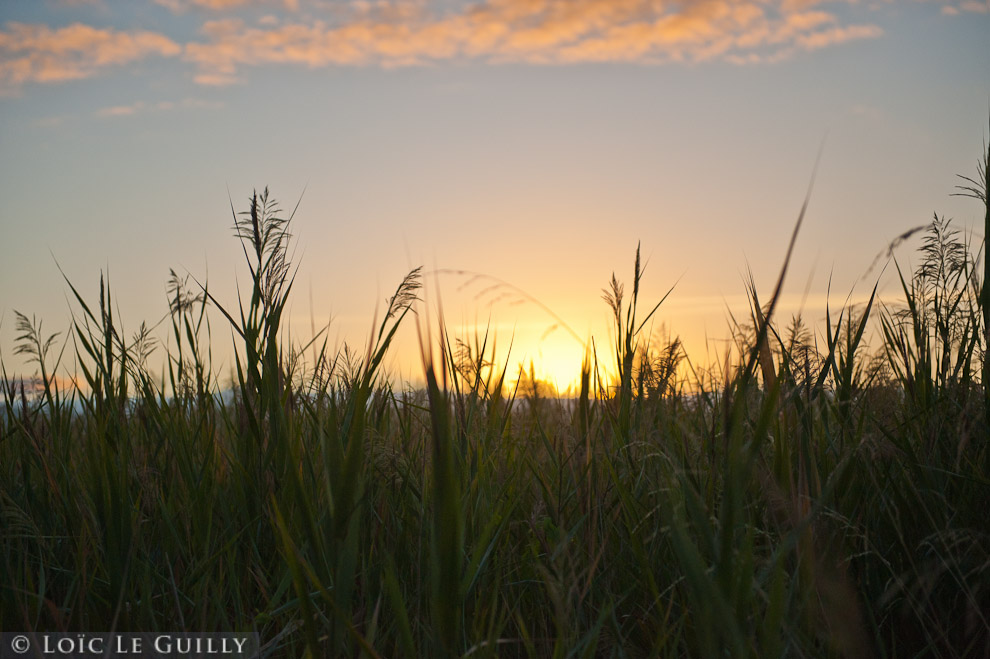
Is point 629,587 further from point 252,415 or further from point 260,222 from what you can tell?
point 260,222

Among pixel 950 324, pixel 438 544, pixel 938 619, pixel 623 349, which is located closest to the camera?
pixel 438 544

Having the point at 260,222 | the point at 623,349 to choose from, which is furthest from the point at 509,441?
the point at 260,222

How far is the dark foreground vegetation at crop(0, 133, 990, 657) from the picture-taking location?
142 cm

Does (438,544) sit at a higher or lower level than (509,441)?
lower

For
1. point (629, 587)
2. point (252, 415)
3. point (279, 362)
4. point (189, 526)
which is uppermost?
point (279, 362)

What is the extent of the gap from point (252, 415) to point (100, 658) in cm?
65

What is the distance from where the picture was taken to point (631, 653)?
1595mm

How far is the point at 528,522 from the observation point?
1715 mm

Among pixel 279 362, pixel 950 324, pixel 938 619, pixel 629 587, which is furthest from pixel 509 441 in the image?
pixel 950 324

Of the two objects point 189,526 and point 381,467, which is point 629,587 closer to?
point 381,467

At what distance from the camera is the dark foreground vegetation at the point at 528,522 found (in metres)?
1.42

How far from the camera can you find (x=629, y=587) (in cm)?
179

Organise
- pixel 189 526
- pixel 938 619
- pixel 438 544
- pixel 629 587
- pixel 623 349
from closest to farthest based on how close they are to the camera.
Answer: pixel 438 544
pixel 938 619
pixel 629 587
pixel 189 526
pixel 623 349

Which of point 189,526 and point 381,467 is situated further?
point 189,526
